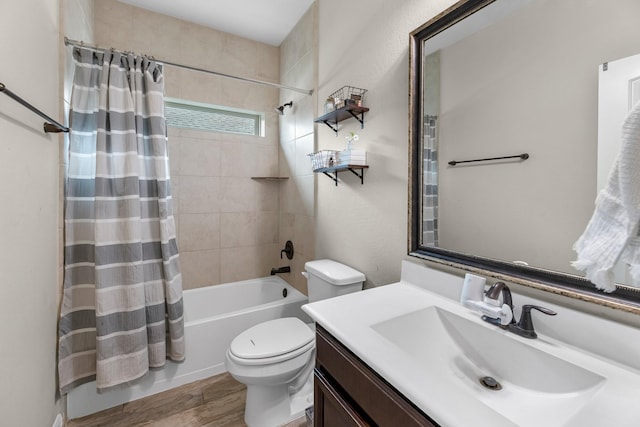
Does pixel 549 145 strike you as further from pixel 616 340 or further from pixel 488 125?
pixel 616 340

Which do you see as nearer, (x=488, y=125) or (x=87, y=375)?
(x=488, y=125)

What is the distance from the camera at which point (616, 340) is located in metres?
0.67

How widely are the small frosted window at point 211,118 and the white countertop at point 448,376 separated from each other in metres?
2.08

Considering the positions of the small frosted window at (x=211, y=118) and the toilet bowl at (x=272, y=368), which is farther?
the small frosted window at (x=211, y=118)

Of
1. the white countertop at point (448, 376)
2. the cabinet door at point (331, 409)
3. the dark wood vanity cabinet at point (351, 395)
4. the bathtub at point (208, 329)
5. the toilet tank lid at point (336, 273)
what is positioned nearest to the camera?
the white countertop at point (448, 376)

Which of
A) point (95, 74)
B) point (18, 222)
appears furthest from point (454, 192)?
point (95, 74)

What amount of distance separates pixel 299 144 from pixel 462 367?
1.89 meters

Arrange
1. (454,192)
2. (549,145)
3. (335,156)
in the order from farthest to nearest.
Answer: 1. (335,156)
2. (454,192)
3. (549,145)

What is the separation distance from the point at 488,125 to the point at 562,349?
0.71 m

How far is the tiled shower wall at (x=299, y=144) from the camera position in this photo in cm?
211

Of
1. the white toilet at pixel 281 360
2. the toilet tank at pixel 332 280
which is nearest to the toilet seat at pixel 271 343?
the white toilet at pixel 281 360

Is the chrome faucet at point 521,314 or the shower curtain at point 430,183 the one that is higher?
the shower curtain at point 430,183

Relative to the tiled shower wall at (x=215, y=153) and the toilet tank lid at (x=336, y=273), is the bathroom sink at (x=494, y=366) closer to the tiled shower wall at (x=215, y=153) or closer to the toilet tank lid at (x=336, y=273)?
the toilet tank lid at (x=336, y=273)

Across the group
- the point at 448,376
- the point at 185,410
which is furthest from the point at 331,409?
the point at 185,410
